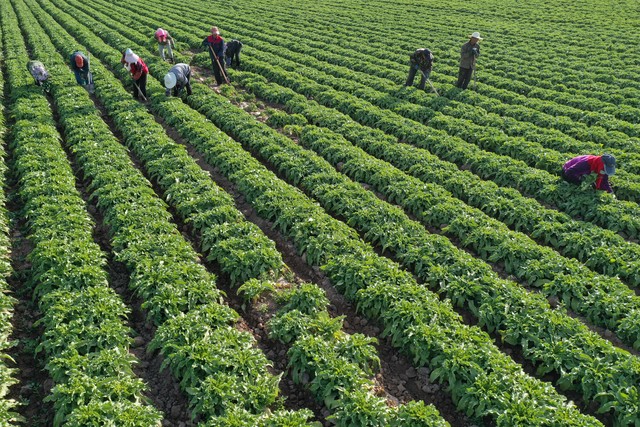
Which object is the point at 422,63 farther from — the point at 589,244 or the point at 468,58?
the point at 589,244

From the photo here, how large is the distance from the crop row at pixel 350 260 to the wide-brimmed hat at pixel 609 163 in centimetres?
673

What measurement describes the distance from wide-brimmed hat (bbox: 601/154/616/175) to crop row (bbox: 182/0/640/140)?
4201 mm

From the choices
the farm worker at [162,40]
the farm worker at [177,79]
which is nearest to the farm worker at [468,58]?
the farm worker at [177,79]

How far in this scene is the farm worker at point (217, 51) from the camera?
22142 millimetres

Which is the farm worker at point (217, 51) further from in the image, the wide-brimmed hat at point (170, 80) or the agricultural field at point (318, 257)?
the wide-brimmed hat at point (170, 80)

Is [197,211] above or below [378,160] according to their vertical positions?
below

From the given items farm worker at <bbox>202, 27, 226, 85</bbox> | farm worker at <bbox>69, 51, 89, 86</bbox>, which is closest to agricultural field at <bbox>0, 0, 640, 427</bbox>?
farm worker at <bbox>69, 51, 89, 86</bbox>

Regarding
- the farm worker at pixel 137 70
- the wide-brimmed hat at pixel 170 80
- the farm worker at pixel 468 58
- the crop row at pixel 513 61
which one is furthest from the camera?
the farm worker at pixel 468 58

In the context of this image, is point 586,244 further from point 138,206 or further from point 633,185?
point 138,206

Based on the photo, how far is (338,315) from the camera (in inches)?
358

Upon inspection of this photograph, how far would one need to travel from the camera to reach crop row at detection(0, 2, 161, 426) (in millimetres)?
6480

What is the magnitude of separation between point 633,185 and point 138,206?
43.0 feet

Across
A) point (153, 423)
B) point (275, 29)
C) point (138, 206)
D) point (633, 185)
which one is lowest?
point (153, 423)

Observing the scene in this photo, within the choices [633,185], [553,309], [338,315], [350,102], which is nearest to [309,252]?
[338,315]
